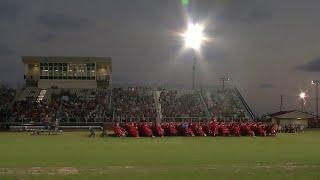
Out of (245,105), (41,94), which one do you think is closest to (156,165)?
(245,105)

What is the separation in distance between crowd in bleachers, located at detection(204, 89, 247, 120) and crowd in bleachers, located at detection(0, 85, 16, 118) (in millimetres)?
25830

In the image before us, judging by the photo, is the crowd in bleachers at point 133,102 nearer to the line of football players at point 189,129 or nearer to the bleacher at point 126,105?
the bleacher at point 126,105

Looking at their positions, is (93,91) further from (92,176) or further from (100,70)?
(92,176)

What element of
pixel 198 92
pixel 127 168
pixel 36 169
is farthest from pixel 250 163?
pixel 198 92

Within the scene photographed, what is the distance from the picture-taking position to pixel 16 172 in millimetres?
15367

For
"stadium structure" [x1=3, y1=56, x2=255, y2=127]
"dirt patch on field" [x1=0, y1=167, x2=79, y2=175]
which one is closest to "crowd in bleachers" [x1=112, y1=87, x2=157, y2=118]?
"stadium structure" [x1=3, y1=56, x2=255, y2=127]

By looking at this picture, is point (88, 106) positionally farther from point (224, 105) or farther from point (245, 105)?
point (245, 105)

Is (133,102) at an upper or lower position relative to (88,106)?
upper

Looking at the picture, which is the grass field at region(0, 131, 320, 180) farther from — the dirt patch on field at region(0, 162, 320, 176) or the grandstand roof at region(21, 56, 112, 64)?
the grandstand roof at region(21, 56, 112, 64)

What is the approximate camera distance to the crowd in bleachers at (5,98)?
5988 centimetres

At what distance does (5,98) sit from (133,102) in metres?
16.9

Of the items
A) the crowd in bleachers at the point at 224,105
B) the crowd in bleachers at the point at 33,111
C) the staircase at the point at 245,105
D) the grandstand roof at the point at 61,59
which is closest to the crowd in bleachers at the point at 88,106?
the crowd in bleachers at the point at 33,111

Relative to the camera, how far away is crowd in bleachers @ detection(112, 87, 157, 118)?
201 ft

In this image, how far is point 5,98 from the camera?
213 ft
